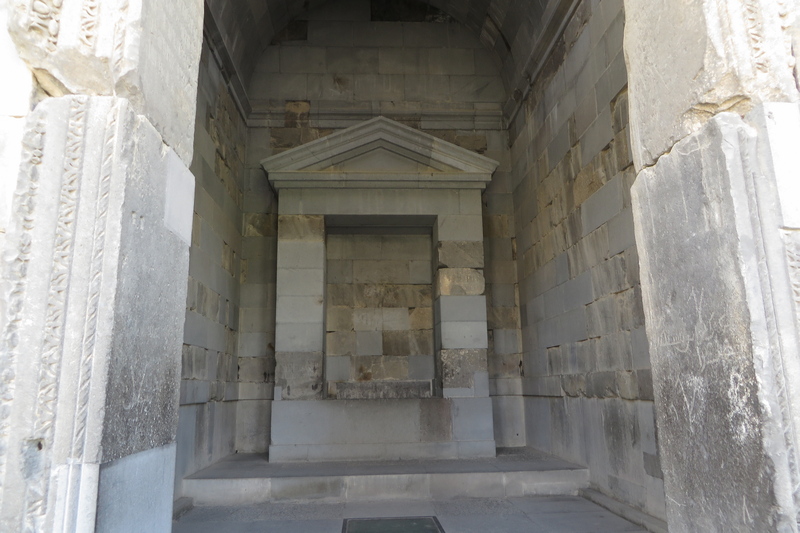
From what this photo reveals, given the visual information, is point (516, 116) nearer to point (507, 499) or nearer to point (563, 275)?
point (563, 275)

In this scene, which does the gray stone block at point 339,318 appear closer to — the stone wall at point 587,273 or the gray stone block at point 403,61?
the stone wall at point 587,273

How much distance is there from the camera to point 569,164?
19.7ft

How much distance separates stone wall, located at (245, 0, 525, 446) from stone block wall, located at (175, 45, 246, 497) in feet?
2.65

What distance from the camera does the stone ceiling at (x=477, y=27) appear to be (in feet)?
20.6

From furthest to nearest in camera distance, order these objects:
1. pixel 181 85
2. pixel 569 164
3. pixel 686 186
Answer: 1. pixel 569 164
2. pixel 181 85
3. pixel 686 186

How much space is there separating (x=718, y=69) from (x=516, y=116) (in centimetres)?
587

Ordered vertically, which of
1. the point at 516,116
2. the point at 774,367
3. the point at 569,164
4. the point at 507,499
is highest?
the point at 516,116

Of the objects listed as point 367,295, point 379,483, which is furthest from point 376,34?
point 379,483

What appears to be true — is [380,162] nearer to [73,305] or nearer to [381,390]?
[381,390]

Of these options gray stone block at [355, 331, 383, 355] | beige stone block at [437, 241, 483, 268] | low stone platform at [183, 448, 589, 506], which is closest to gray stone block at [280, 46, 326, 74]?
beige stone block at [437, 241, 483, 268]

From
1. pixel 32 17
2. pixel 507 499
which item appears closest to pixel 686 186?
pixel 32 17

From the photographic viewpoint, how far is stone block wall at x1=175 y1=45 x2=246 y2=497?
542 cm

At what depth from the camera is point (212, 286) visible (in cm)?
612

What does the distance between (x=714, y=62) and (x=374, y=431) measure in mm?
5177
